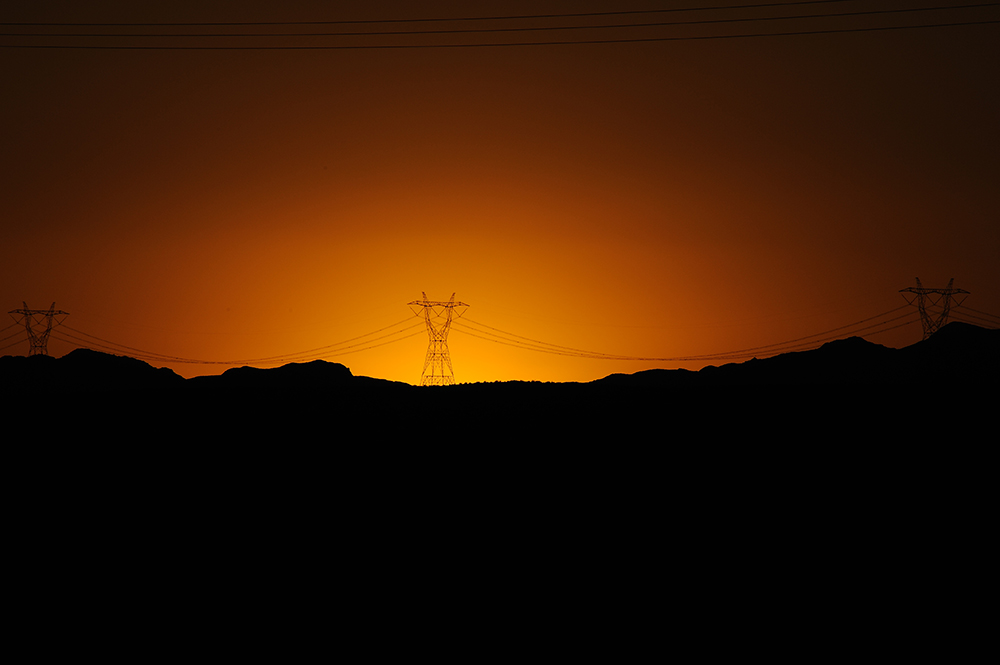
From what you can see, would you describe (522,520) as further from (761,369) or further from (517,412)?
(761,369)

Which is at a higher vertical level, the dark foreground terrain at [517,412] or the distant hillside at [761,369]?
the distant hillside at [761,369]

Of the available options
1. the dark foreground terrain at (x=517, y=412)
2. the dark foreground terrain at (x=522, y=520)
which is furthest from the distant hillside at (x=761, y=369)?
the dark foreground terrain at (x=522, y=520)

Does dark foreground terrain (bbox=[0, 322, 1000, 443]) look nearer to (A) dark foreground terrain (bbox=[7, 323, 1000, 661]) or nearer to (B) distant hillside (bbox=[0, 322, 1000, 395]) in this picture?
(A) dark foreground terrain (bbox=[7, 323, 1000, 661])

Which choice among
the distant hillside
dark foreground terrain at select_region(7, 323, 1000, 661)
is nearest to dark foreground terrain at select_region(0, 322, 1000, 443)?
dark foreground terrain at select_region(7, 323, 1000, 661)

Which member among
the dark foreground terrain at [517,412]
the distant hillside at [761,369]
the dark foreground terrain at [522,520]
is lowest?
the dark foreground terrain at [522,520]

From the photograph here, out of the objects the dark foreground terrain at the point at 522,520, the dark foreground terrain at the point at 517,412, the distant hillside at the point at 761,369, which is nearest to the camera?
the dark foreground terrain at the point at 522,520

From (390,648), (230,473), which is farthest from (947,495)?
(230,473)

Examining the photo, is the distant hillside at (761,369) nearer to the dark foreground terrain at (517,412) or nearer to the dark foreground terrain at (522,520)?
the dark foreground terrain at (517,412)

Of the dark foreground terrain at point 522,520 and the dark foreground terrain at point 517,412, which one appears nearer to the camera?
the dark foreground terrain at point 522,520

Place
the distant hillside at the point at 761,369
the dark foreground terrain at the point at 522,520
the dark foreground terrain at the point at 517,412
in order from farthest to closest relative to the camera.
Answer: the distant hillside at the point at 761,369 < the dark foreground terrain at the point at 517,412 < the dark foreground terrain at the point at 522,520

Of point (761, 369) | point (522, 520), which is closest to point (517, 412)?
point (522, 520)

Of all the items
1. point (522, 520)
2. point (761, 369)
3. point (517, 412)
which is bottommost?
point (522, 520)

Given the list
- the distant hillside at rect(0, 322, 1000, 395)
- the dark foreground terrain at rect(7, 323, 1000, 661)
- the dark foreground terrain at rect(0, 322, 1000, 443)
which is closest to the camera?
the dark foreground terrain at rect(7, 323, 1000, 661)

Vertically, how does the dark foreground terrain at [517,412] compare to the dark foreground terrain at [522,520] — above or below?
above
